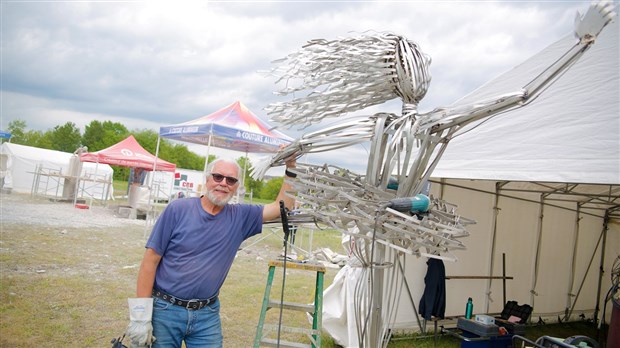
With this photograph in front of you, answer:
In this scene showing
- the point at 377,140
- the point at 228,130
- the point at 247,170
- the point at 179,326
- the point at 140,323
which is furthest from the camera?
the point at 228,130

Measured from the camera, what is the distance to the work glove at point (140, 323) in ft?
7.35

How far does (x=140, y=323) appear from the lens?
2271 millimetres

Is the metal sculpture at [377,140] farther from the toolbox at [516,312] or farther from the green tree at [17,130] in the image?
the green tree at [17,130]

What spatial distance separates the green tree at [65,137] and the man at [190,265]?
59640 mm

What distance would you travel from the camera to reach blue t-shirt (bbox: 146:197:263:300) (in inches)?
95.6

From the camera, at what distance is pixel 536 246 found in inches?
296

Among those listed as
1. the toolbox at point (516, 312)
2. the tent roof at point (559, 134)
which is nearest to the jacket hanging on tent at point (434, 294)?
the toolbox at point (516, 312)

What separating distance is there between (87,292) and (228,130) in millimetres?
5030

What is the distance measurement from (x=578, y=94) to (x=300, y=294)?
193 inches

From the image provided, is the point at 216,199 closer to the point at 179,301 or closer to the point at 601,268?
the point at 179,301

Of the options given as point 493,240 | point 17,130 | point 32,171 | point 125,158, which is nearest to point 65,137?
point 17,130

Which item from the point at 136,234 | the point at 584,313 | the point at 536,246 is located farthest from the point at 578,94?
the point at 136,234

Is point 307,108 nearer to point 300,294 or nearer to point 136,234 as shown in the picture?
point 300,294

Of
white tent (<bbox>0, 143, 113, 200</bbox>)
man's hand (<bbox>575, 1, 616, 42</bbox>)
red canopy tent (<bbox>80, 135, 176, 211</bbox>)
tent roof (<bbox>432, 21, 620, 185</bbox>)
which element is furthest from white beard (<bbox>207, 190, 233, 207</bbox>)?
white tent (<bbox>0, 143, 113, 200</bbox>)
